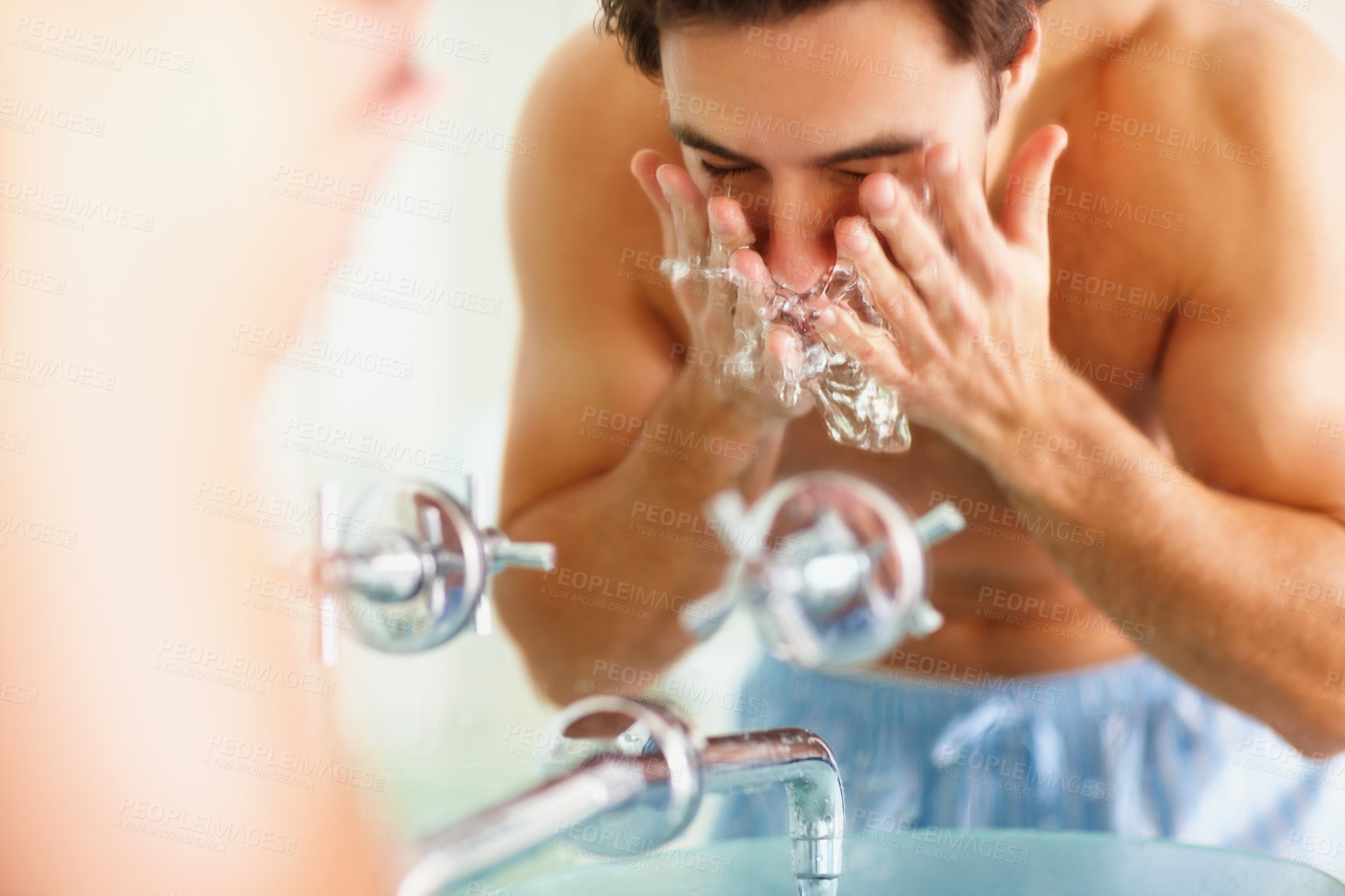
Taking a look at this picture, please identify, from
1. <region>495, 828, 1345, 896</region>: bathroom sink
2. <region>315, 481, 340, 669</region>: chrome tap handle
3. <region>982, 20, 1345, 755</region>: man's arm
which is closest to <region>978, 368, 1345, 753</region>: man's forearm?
<region>982, 20, 1345, 755</region>: man's arm

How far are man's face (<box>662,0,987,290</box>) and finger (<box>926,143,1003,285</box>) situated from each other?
11 mm

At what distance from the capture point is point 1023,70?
58 centimetres

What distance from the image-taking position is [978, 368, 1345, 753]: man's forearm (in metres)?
0.59

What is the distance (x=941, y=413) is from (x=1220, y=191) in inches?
6.8

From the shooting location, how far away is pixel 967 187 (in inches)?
20.7

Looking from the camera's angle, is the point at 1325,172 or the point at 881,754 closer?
the point at 1325,172

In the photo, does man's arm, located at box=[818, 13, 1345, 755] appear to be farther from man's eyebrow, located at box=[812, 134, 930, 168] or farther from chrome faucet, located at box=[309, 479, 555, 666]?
chrome faucet, located at box=[309, 479, 555, 666]

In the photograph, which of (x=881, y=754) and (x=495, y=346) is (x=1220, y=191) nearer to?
(x=881, y=754)

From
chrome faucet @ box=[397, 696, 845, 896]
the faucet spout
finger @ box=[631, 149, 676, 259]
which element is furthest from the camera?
finger @ box=[631, 149, 676, 259]

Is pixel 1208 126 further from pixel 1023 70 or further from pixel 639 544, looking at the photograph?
pixel 639 544

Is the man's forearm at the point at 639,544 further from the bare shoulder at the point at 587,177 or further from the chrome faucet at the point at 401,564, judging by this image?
the chrome faucet at the point at 401,564

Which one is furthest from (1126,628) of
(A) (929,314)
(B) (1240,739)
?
(A) (929,314)

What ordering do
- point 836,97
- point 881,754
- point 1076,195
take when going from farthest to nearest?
1. point 881,754
2. point 1076,195
3. point 836,97

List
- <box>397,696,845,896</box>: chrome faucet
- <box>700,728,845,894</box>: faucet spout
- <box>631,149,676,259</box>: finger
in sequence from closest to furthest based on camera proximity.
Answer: <box>397,696,845,896</box>: chrome faucet
<box>700,728,845,894</box>: faucet spout
<box>631,149,676,259</box>: finger
